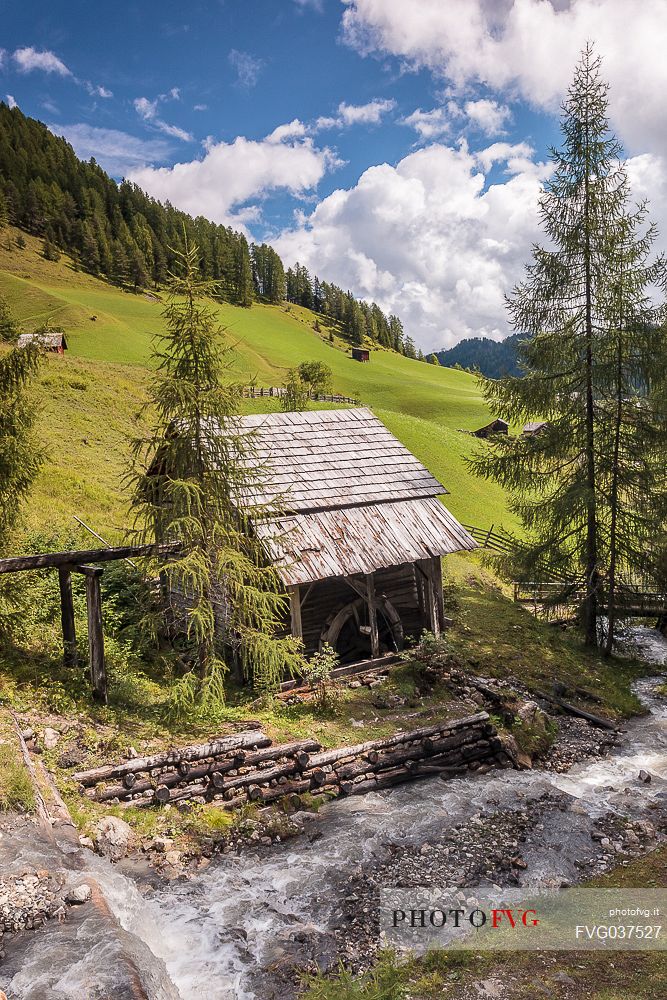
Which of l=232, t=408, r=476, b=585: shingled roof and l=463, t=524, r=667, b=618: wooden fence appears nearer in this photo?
l=232, t=408, r=476, b=585: shingled roof

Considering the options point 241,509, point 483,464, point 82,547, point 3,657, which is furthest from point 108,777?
point 483,464

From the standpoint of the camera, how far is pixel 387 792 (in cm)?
1097

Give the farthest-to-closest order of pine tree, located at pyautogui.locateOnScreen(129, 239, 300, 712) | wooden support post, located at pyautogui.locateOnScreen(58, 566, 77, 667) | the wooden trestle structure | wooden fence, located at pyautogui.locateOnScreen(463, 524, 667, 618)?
wooden fence, located at pyautogui.locateOnScreen(463, 524, 667, 618)
wooden support post, located at pyautogui.locateOnScreen(58, 566, 77, 667)
the wooden trestle structure
pine tree, located at pyautogui.locateOnScreen(129, 239, 300, 712)

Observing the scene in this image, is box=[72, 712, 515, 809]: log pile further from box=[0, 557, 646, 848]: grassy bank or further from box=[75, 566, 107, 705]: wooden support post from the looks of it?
box=[75, 566, 107, 705]: wooden support post

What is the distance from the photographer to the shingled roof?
1452 cm

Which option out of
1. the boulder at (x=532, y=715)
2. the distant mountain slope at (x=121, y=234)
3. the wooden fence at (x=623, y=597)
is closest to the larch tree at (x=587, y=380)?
the wooden fence at (x=623, y=597)

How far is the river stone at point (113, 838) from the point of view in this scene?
841 centimetres

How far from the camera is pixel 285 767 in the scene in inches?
420

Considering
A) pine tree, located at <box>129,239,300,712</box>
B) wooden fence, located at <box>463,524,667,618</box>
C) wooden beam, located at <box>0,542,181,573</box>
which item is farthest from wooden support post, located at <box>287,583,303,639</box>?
wooden fence, located at <box>463,524,667,618</box>

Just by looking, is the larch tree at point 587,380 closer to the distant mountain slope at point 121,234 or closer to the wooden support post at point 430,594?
the wooden support post at point 430,594

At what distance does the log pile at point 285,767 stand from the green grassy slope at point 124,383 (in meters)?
6.74

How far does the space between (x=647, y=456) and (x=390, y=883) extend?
46.2 ft

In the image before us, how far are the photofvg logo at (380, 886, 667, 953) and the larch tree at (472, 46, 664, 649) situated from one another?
1085 centimetres

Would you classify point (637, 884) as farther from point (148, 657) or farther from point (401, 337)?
point (401, 337)
